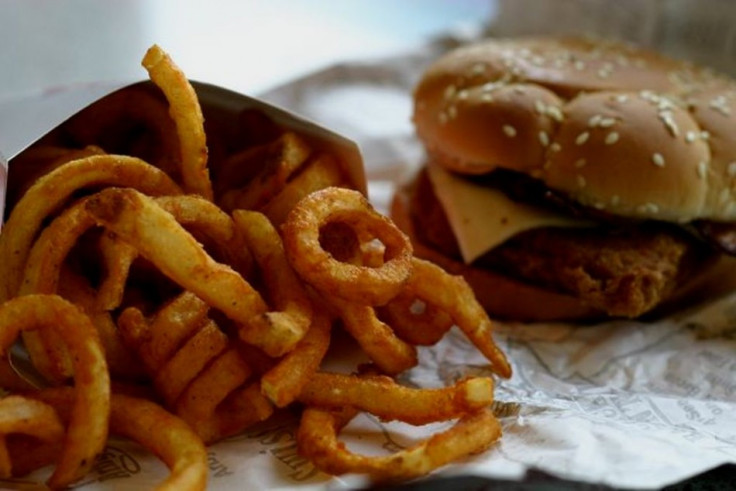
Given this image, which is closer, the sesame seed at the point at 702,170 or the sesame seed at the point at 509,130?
the sesame seed at the point at 702,170

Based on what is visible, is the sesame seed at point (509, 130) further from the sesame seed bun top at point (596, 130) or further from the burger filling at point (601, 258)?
the burger filling at point (601, 258)

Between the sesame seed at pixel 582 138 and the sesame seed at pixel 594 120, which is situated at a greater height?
the sesame seed at pixel 594 120

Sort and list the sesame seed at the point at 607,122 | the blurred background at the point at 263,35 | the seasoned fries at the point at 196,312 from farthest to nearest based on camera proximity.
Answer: the sesame seed at the point at 607,122 < the blurred background at the point at 263,35 < the seasoned fries at the point at 196,312

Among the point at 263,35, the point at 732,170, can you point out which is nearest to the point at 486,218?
the point at 732,170

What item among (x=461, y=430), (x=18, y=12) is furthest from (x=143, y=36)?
(x=461, y=430)

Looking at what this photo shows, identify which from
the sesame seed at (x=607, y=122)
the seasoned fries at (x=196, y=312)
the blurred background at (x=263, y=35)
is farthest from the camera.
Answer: the sesame seed at (x=607, y=122)

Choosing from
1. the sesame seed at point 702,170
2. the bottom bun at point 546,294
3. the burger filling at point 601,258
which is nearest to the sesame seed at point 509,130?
the burger filling at point 601,258

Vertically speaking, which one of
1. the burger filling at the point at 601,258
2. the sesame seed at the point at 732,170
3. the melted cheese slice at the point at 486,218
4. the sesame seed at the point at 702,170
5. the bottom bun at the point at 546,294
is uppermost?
the sesame seed at the point at 702,170
